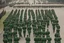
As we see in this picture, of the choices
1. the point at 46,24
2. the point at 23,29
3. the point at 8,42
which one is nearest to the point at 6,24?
the point at 23,29

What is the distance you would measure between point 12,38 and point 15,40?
0.95m

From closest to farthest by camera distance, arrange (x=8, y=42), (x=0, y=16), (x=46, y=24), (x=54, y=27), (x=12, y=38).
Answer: (x=8, y=42)
(x=12, y=38)
(x=54, y=27)
(x=46, y=24)
(x=0, y=16)

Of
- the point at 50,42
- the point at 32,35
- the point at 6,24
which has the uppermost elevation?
the point at 6,24

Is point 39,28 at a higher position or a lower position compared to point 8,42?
higher

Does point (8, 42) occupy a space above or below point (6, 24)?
below

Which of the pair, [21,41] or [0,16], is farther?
Result: [0,16]

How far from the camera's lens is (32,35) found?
21.6 metres

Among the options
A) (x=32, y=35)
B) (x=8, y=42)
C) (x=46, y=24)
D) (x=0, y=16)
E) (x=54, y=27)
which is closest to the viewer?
(x=8, y=42)

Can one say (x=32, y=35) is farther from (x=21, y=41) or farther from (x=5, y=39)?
(x=5, y=39)

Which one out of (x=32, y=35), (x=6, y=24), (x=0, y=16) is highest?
(x=0, y=16)

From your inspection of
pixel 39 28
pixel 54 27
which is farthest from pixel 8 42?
pixel 54 27

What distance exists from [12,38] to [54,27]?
5.66m

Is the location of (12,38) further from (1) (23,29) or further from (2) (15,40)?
(1) (23,29)

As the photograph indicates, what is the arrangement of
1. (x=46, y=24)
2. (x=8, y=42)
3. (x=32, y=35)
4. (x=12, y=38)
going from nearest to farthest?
(x=8, y=42)
(x=12, y=38)
(x=32, y=35)
(x=46, y=24)
